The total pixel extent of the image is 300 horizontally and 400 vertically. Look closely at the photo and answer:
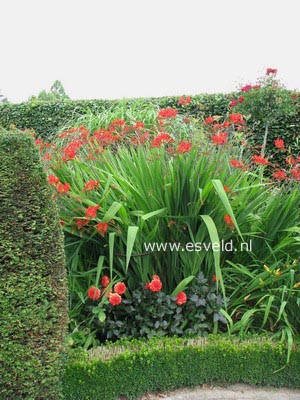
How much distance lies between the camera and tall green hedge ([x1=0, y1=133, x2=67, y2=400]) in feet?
6.01

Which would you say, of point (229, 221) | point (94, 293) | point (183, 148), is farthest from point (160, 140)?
point (94, 293)

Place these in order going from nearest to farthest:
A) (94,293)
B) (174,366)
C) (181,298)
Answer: (174,366) < (94,293) < (181,298)

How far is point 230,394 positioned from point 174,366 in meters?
0.35

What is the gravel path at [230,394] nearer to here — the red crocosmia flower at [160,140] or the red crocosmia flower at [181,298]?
the red crocosmia flower at [181,298]

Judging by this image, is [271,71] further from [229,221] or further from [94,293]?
[94,293]

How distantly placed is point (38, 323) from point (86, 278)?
2.86 feet

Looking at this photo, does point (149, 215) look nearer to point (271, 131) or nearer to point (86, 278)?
point (86, 278)

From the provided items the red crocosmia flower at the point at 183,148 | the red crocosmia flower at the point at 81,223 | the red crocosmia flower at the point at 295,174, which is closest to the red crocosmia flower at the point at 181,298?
the red crocosmia flower at the point at 81,223

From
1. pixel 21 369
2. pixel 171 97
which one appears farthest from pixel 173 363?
pixel 171 97

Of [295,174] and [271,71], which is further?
[271,71]

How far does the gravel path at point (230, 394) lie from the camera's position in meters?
2.25

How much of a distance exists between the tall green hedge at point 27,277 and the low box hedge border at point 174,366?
231mm

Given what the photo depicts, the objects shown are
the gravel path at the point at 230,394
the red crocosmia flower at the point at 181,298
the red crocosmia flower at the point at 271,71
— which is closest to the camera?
the gravel path at the point at 230,394

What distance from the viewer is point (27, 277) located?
1854 millimetres
